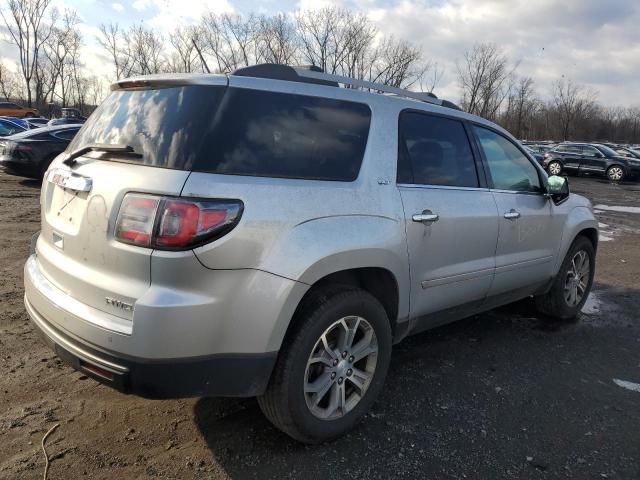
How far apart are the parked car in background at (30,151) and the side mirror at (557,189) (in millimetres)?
10832

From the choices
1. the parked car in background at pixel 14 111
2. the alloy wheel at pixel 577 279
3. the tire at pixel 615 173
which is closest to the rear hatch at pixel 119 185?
the alloy wheel at pixel 577 279

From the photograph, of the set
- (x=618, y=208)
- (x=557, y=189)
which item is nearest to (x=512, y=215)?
(x=557, y=189)

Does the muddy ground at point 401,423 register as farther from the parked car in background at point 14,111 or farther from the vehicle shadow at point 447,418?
the parked car in background at point 14,111

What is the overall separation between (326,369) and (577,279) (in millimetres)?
3354

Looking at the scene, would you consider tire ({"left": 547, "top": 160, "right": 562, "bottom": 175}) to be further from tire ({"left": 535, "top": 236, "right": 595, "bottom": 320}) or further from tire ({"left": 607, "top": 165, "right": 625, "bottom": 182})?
tire ({"left": 535, "top": 236, "right": 595, "bottom": 320})

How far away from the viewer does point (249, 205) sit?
7.35ft

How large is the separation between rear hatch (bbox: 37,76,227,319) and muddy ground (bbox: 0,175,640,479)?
33.4 inches

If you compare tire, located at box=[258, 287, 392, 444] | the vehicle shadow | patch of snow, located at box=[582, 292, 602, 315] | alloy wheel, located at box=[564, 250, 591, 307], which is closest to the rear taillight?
tire, located at box=[258, 287, 392, 444]

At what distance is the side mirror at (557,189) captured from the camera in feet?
14.4

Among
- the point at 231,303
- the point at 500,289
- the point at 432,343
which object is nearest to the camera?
the point at 231,303

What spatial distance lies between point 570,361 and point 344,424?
2.21 meters

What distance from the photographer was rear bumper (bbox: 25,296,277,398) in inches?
84.7

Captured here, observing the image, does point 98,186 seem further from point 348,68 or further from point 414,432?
point 348,68

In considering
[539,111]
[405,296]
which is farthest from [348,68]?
[405,296]
